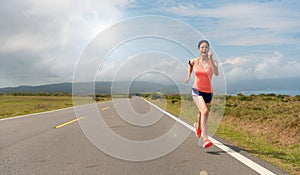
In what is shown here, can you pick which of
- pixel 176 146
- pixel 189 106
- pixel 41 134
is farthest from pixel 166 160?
pixel 189 106

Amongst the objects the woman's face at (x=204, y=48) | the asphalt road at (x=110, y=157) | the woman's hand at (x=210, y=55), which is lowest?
the asphalt road at (x=110, y=157)

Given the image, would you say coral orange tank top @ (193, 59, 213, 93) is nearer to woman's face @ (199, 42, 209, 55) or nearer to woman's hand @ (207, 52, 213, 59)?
woman's hand @ (207, 52, 213, 59)

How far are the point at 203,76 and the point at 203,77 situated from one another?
2cm

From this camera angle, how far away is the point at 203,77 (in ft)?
22.1

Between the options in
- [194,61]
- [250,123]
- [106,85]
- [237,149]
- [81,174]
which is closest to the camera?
[81,174]

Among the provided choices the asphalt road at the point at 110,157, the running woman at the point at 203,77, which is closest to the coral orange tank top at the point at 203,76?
the running woman at the point at 203,77

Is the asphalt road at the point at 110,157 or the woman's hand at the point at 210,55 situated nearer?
the asphalt road at the point at 110,157

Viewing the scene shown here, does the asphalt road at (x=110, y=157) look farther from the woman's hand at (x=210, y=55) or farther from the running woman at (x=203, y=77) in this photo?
the woman's hand at (x=210, y=55)

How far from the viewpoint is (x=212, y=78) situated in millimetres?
6820

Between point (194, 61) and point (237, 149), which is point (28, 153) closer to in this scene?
point (194, 61)

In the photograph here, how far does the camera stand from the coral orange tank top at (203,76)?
6633 mm

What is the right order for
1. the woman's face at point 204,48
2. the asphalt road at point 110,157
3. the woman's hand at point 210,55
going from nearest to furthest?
1. the asphalt road at point 110,157
2. the woman's hand at point 210,55
3. the woman's face at point 204,48

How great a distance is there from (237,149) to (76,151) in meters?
3.65

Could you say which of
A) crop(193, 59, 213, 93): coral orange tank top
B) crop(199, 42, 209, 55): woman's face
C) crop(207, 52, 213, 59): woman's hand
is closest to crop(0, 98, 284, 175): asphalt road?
crop(193, 59, 213, 93): coral orange tank top
